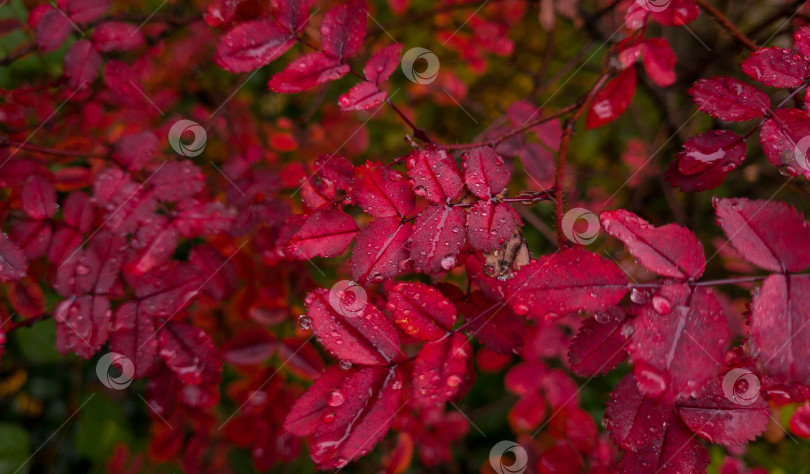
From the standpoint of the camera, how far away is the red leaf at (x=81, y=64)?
841mm

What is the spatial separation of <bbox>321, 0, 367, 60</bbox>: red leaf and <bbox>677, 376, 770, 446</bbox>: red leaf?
2.19 feet

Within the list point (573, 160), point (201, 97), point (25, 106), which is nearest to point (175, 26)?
point (25, 106)

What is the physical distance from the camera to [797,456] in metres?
1.48

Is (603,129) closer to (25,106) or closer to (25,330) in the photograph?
(25,106)

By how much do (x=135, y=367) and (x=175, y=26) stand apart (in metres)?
0.79

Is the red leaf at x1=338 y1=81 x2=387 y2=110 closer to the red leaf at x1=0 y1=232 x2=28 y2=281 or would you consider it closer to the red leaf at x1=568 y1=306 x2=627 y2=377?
the red leaf at x1=568 y1=306 x2=627 y2=377

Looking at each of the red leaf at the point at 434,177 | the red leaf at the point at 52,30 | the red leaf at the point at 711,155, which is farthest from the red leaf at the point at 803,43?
the red leaf at the point at 52,30

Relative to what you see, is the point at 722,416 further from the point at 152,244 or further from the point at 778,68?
the point at 152,244

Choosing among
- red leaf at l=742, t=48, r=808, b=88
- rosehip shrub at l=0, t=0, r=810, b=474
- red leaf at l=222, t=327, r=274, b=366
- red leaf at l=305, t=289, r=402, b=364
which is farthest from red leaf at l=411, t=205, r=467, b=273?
red leaf at l=222, t=327, r=274, b=366

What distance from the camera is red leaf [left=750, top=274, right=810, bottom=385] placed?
453 mm

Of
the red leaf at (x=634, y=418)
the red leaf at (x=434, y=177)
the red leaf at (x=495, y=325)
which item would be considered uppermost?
the red leaf at (x=434, y=177)

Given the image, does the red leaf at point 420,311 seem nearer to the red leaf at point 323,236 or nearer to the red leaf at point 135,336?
the red leaf at point 323,236

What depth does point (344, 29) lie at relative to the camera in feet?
2.26

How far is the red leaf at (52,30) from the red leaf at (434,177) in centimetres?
68
